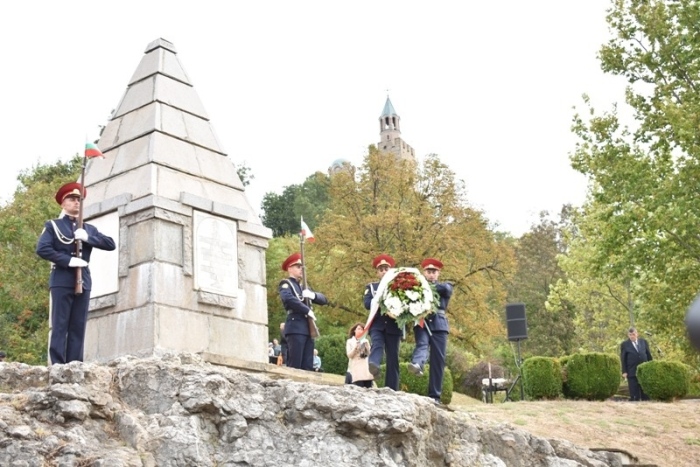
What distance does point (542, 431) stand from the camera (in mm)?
13320

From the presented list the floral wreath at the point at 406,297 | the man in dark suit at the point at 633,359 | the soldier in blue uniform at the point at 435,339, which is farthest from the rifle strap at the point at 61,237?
the man in dark suit at the point at 633,359

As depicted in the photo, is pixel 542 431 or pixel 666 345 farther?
pixel 666 345

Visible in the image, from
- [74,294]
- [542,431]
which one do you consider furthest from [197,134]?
[542,431]

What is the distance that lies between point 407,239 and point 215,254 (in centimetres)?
2141

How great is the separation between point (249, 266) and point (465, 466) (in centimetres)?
569

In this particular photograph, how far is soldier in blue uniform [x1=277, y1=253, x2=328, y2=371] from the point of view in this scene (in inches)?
476

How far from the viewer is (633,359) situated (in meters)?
21.3

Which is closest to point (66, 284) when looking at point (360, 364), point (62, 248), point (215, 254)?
point (62, 248)

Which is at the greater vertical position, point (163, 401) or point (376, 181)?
point (376, 181)

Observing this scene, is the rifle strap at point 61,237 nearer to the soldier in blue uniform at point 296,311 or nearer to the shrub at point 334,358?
the soldier in blue uniform at point 296,311

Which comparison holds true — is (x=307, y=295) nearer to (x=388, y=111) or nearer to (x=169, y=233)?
(x=169, y=233)

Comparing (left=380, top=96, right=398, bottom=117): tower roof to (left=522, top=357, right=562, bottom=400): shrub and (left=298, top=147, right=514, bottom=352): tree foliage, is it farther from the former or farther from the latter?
(left=522, top=357, right=562, bottom=400): shrub

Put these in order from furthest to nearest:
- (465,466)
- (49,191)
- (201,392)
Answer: (49,191) → (465,466) → (201,392)

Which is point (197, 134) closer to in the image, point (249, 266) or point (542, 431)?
point (249, 266)
